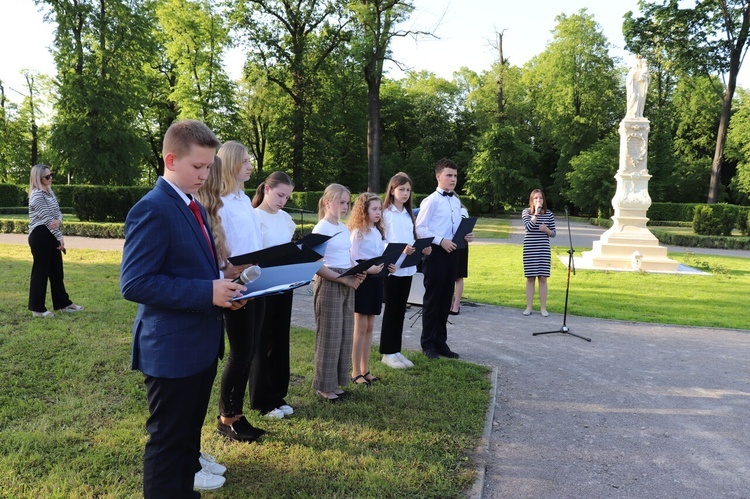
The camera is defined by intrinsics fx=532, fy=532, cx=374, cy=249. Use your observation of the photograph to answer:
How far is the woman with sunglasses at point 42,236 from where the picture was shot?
22.4ft

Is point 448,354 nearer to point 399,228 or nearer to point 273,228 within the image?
point 399,228

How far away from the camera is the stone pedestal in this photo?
1516 cm

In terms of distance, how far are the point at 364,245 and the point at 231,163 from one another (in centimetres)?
169

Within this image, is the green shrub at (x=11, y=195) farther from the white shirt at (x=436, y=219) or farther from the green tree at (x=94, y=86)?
the white shirt at (x=436, y=219)

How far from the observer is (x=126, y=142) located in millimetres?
30156

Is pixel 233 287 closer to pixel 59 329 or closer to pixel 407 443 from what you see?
pixel 407 443

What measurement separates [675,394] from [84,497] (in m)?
5.01

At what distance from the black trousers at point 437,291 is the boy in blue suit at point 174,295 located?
373cm

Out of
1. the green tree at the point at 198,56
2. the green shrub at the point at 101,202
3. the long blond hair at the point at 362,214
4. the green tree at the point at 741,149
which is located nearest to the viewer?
the long blond hair at the point at 362,214

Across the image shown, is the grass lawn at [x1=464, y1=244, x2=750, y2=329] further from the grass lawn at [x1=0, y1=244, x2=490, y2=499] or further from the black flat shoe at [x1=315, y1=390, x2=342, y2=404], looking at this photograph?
the black flat shoe at [x1=315, y1=390, x2=342, y2=404]

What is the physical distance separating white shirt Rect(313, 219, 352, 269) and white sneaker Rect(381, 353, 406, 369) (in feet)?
4.93

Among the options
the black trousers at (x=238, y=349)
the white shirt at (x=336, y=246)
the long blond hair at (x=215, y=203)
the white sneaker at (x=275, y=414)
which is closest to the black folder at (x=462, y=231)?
the white shirt at (x=336, y=246)

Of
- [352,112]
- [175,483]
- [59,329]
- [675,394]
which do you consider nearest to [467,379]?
[675,394]

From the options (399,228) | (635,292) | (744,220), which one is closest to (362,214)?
(399,228)
